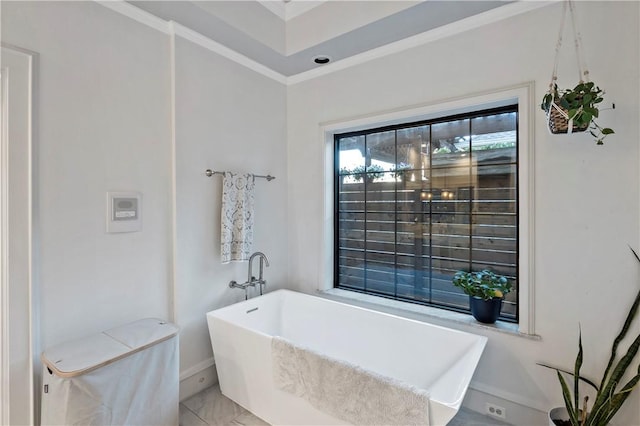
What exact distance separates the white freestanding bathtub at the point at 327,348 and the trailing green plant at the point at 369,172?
1.19 m

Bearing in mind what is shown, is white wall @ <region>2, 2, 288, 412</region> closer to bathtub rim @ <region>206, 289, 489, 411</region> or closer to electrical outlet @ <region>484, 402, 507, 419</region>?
bathtub rim @ <region>206, 289, 489, 411</region>

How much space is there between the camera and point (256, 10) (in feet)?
7.80

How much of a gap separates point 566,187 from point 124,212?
2.74 meters

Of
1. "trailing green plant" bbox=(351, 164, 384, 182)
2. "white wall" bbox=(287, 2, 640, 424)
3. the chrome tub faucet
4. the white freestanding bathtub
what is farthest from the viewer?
"trailing green plant" bbox=(351, 164, 384, 182)

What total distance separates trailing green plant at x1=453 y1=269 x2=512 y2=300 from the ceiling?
179 centimetres

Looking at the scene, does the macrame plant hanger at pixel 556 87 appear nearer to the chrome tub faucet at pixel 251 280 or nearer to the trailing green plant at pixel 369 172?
the trailing green plant at pixel 369 172

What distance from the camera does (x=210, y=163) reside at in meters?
2.46

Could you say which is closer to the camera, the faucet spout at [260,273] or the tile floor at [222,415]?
the tile floor at [222,415]

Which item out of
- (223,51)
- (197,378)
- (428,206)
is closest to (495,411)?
(428,206)

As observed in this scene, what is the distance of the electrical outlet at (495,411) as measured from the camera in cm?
200

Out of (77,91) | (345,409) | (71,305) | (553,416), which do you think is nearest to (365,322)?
(345,409)

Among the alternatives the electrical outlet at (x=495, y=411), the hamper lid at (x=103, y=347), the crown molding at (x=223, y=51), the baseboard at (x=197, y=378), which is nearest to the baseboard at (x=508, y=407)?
the electrical outlet at (x=495, y=411)

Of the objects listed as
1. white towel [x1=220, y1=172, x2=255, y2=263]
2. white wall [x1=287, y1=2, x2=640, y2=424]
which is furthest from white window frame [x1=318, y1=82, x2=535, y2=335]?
white towel [x1=220, y1=172, x2=255, y2=263]

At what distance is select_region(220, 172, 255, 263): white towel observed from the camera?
2457 mm
